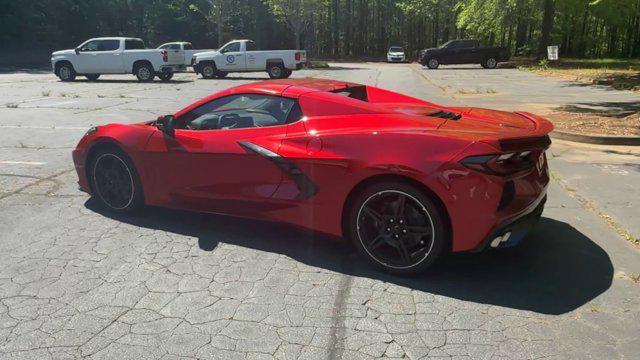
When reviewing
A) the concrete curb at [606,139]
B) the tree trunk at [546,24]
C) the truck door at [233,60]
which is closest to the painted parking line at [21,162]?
the concrete curb at [606,139]

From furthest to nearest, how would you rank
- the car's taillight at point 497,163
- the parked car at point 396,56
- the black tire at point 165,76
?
the parked car at point 396,56 < the black tire at point 165,76 < the car's taillight at point 497,163

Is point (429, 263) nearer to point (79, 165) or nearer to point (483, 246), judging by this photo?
point (483, 246)

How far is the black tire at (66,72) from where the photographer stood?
23.3 m

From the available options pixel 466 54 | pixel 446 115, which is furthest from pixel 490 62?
pixel 446 115

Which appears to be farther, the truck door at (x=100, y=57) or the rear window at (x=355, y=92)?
the truck door at (x=100, y=57)

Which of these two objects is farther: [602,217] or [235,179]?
[602,217]

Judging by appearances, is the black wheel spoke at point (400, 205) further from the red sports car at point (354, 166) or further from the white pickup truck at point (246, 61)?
the white pickup truck at point (246, 61)

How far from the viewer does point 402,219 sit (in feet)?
12.3

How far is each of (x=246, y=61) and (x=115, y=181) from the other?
68.9 ft

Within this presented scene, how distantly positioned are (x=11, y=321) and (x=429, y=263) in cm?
278

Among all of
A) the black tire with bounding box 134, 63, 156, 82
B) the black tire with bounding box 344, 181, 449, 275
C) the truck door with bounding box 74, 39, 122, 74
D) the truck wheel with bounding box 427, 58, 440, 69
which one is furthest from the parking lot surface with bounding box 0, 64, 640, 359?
the truck wheel with bounding box 427, 58, 440, 69

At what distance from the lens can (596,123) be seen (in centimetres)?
1006

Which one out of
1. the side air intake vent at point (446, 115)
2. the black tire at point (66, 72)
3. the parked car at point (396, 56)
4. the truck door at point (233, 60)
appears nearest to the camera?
the side air intake vent at point (446, 115)

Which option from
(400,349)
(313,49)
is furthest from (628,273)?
(313,49)
